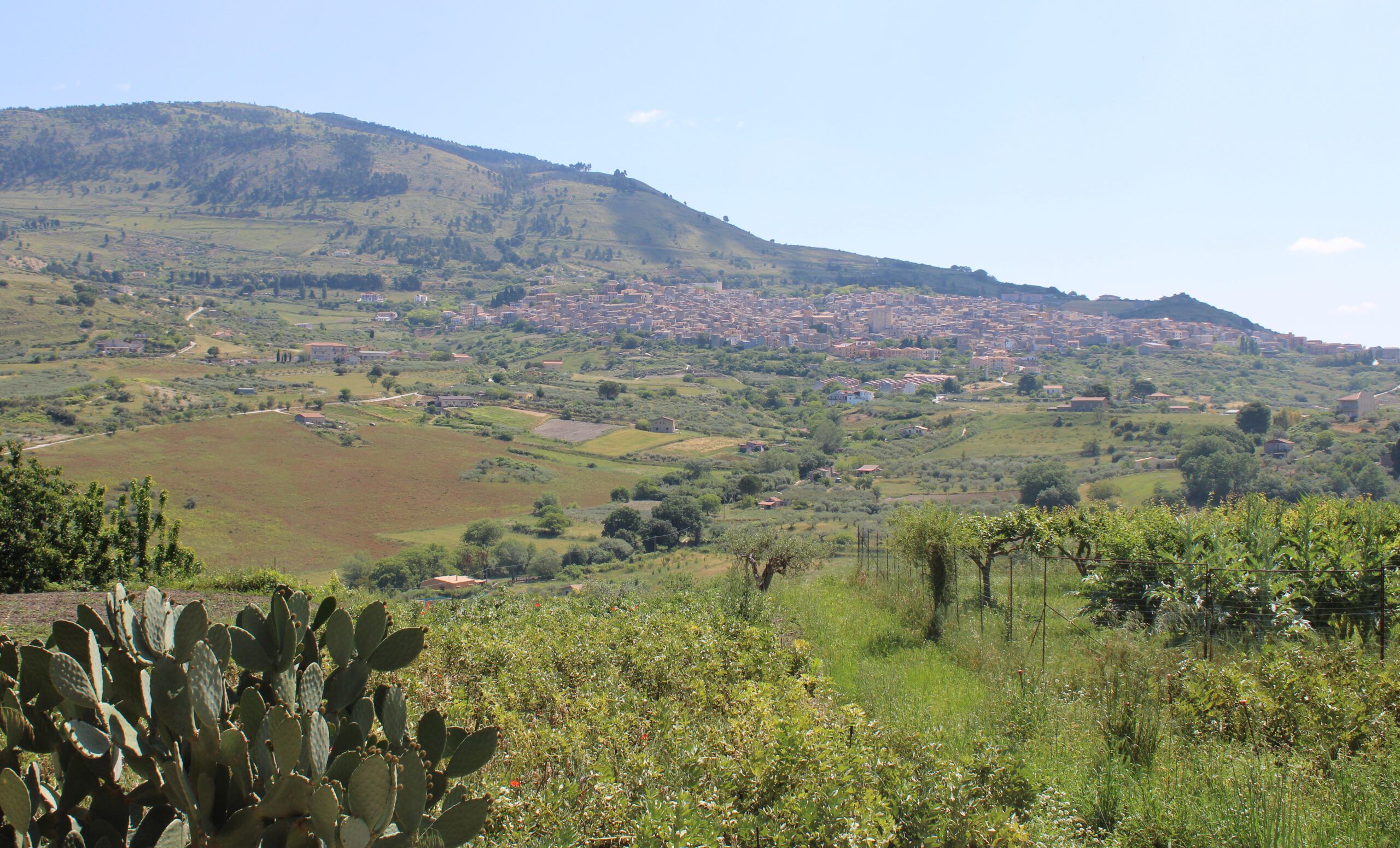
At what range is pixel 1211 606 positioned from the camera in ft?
22.5

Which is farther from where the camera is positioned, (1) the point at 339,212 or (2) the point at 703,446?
(1) the point at 339,212

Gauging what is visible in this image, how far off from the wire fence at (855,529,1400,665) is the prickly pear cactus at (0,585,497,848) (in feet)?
19.6

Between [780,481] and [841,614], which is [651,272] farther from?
[841,614]

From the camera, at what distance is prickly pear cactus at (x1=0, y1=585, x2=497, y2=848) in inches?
67.1

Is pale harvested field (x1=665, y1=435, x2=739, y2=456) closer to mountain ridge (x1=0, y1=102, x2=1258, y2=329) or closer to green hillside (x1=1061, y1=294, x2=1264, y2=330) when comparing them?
mountain ridge (x1=0, y1=102, x2=1258, y2=329)

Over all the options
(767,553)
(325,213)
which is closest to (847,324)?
(325,213)

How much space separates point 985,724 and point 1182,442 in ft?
157

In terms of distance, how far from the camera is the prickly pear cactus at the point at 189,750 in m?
1.70

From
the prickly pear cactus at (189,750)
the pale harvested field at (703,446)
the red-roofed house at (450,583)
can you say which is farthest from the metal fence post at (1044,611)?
the pale harvested field at (703,446)

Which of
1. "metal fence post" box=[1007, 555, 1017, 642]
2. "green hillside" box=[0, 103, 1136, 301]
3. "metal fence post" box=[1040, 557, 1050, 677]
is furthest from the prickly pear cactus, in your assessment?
"green hillside" box=[0, 103, 1136, 301]

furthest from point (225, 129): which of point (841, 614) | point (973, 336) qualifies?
point (841, 614)

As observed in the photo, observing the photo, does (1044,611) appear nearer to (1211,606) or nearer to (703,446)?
(1211,606)

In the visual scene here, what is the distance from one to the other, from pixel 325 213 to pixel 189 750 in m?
149

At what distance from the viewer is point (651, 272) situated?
146 meters
